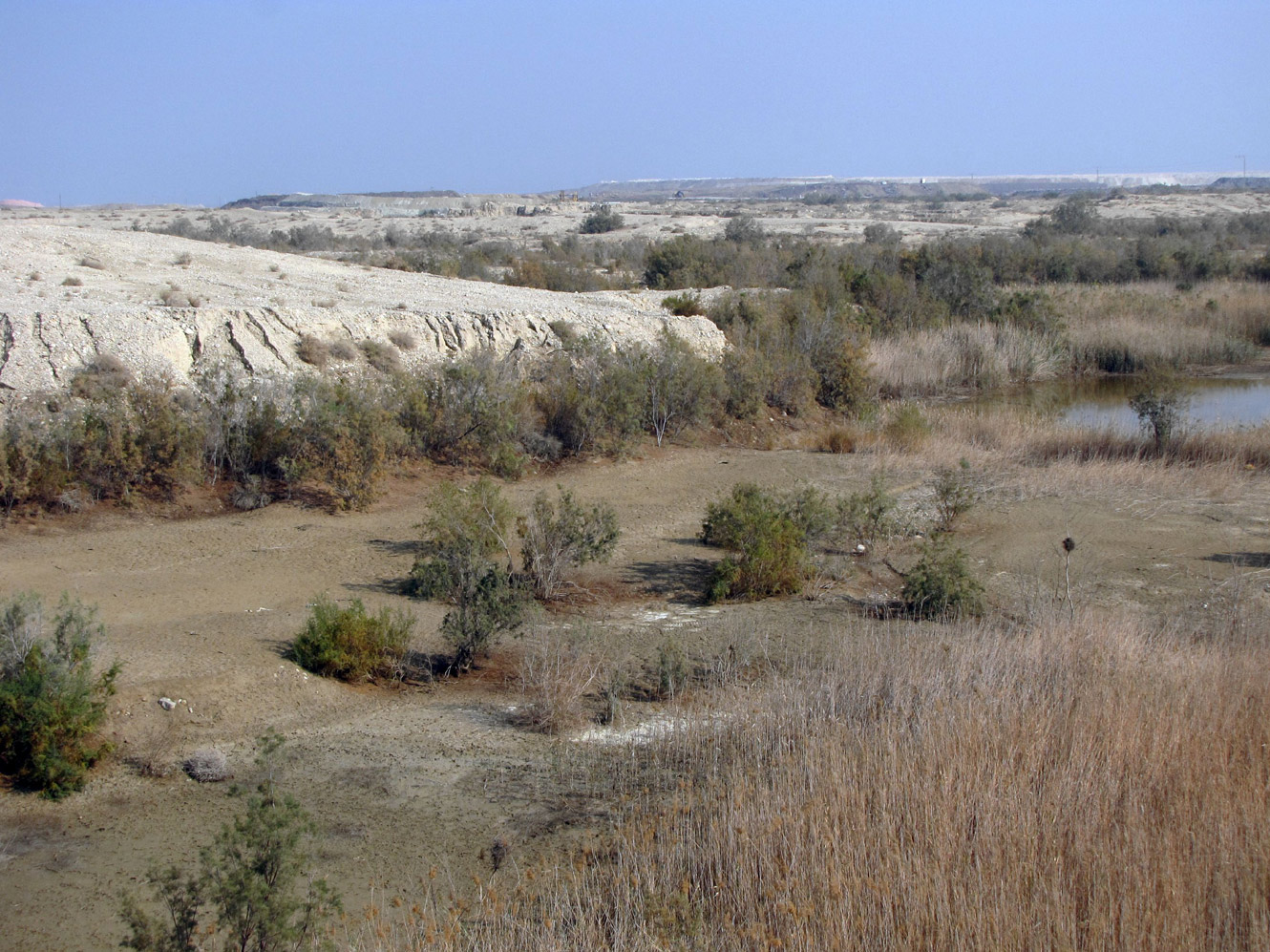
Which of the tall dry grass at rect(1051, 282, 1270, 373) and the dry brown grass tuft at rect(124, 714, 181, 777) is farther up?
the tall dry grass at rect(1051, 282, 1270, 373)

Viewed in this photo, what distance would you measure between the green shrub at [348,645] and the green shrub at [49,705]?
1.33m

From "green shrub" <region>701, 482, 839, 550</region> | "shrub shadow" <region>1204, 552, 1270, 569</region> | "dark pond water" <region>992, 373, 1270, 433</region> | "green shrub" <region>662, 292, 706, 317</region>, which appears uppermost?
"green shrub" <region>662, 292, 706, 317</region>

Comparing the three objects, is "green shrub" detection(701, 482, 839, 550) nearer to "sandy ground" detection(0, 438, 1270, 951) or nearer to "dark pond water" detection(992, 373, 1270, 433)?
"sandy ground" detection(0, 438, 1270, 951)

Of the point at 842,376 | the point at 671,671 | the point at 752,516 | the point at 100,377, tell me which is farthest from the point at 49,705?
the point at 842,376

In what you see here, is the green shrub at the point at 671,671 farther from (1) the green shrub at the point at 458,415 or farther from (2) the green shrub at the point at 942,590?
(1) the green shrub at the point at 458,415

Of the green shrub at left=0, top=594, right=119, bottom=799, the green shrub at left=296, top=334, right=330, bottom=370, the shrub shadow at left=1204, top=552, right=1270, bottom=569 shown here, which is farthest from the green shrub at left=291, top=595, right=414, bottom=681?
the green shrub at left=296, top=334, right=330, bottom=370

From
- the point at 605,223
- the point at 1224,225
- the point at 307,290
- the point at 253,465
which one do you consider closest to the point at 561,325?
the point at 307,290

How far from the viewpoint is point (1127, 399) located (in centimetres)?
2325

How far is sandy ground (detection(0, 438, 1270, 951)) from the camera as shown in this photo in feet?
17.1

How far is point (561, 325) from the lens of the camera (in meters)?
18.3

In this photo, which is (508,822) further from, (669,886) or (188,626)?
(188,626)

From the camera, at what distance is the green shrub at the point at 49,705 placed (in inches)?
228

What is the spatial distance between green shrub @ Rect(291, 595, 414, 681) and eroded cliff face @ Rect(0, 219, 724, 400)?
7.38 m

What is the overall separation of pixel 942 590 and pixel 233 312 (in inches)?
434
